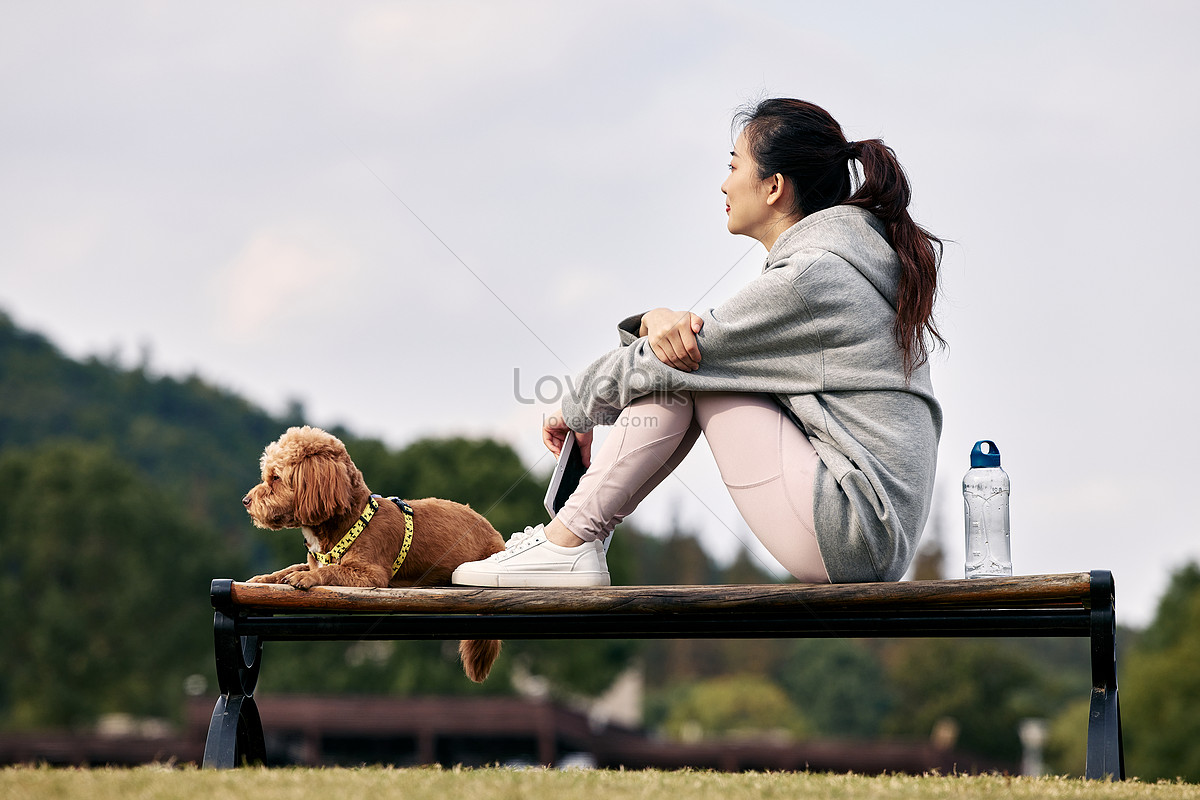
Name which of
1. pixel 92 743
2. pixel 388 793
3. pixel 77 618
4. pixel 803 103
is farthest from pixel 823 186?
pixel 77 618

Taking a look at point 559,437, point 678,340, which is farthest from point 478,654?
point 678,340

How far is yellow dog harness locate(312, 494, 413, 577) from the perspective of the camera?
4.31 metres

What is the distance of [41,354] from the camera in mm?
84562

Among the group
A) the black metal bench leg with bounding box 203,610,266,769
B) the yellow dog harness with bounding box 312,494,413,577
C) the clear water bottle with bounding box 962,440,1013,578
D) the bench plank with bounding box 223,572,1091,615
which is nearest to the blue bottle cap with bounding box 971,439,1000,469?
the clear water bottle with bounding box 962,440,1013,578

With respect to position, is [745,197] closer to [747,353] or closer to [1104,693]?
[747,353]

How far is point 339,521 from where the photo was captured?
435 centimetres

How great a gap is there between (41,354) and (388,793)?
9075cm

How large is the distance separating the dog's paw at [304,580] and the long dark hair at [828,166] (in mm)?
2226

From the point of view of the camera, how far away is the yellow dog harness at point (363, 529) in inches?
170

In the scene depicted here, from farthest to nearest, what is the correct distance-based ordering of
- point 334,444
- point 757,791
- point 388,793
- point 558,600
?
1. point 334,444
2. point 558,600
3. point 757,791
4. point 388,793

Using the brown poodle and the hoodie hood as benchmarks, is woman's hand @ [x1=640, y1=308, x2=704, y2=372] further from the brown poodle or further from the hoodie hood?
the brown poodle

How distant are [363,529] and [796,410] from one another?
165 centimetres

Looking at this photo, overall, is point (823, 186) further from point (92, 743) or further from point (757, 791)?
point (92, 743)

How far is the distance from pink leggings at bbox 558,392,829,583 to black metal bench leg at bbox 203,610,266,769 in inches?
48.8
